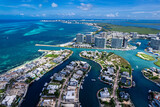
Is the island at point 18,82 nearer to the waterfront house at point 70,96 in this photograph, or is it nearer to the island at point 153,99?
the waterfront house at point 70,96

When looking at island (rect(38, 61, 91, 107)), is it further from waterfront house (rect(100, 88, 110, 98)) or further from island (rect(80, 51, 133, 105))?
island (rect(80, 51, 133, 105))

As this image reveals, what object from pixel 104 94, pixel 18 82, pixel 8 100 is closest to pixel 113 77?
pixel 104 94

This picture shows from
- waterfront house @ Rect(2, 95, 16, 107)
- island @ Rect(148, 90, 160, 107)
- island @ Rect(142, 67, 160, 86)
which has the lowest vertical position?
island @ Rect(148, 90, 160, 107)

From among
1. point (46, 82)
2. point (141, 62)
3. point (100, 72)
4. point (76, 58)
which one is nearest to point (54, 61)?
point (76, 58)

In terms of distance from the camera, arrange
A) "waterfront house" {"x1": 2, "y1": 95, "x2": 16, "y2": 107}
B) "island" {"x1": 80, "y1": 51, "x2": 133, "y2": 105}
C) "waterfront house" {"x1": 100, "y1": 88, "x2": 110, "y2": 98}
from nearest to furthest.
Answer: "waterfront house" {"x1": 2, "y1": 95, "x2": 16, "y2": 107}
"island" {"x1": 80, "y1": 51, "x2": 133, "y2": 105}
"waterfront house" {"x1": 100, "y1": 88, "x2": 110, "y2": 98}

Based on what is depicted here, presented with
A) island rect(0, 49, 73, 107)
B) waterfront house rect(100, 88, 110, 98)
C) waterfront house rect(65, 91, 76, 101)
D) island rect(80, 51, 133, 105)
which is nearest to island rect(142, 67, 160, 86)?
island rect(80, 51, 133, 105)

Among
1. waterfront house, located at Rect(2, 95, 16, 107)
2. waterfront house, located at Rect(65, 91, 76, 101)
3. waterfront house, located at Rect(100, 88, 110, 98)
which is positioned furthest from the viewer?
waterfront house, located at Rect(100, 88, 110, 98)

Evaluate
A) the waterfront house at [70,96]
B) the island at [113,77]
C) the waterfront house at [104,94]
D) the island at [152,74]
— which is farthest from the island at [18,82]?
the island at [152,74]

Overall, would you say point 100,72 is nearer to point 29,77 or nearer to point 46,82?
point 46,82

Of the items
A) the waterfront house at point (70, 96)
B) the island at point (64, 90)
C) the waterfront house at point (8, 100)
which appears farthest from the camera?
the waterfront house at point (70, 96)

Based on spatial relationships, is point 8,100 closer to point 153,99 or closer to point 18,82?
point 18,82
